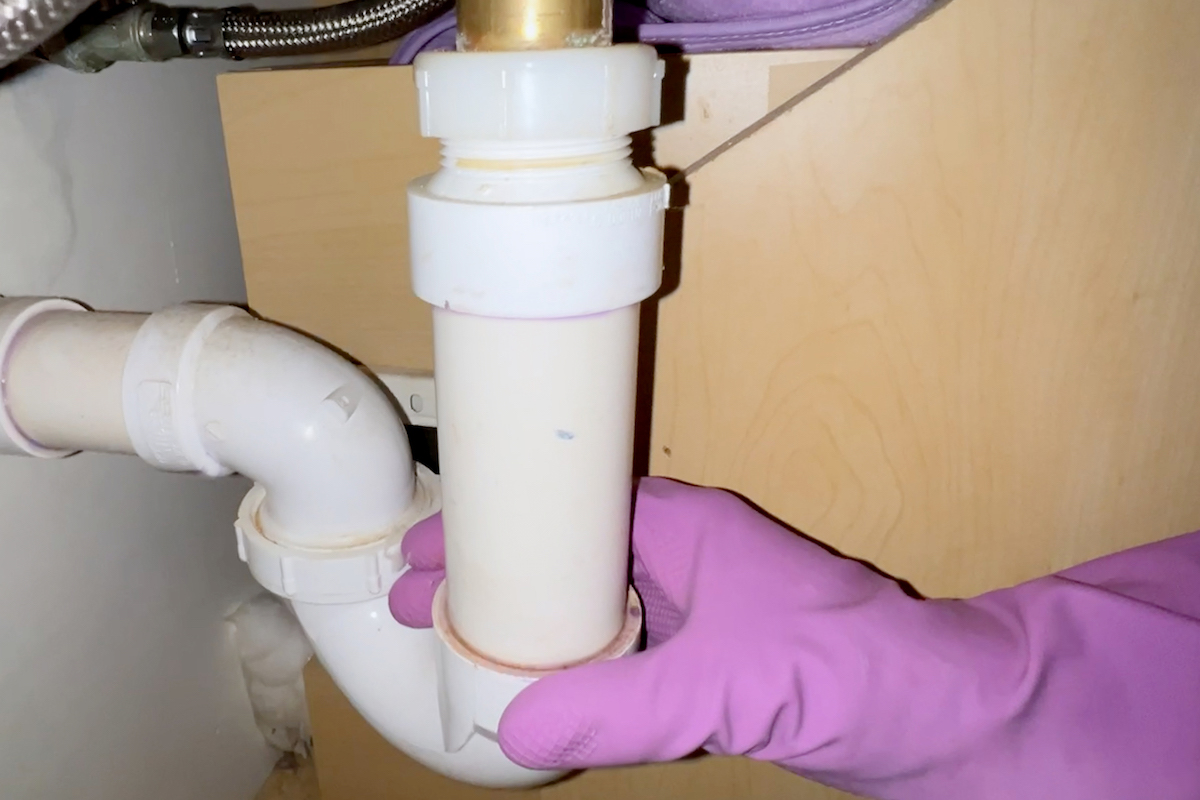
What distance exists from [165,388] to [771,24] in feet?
1.19

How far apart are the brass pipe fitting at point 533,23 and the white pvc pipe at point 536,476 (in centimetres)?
10

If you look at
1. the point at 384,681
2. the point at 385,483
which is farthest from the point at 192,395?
the point at 384,681

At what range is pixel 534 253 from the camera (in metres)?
0.31

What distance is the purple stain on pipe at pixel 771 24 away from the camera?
446 millimetres

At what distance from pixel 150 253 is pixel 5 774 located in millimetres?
338

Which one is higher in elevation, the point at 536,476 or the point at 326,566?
the point at 536,476

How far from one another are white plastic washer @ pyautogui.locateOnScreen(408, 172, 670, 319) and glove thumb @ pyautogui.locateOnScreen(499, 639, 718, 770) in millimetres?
173

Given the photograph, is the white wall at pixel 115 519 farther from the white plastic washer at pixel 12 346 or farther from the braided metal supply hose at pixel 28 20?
the braided metal supply hose at pixel 28 20

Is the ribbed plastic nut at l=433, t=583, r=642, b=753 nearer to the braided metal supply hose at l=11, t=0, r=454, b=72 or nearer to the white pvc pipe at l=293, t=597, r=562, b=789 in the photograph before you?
the white pvc pipe at l=293, t=597, r=562, b=789

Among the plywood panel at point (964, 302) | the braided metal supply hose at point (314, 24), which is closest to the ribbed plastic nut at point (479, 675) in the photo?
the plywood panel at point (964, 302)

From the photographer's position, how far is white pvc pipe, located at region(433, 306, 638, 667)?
13.1 inches

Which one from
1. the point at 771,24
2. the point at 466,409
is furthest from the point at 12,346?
the point at 771,24

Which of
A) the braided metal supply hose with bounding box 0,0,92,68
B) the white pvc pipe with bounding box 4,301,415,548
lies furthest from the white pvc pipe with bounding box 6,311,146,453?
the braided metal supply hose with bounding box 0,0,92,68

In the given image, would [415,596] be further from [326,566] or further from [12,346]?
[12,346]
